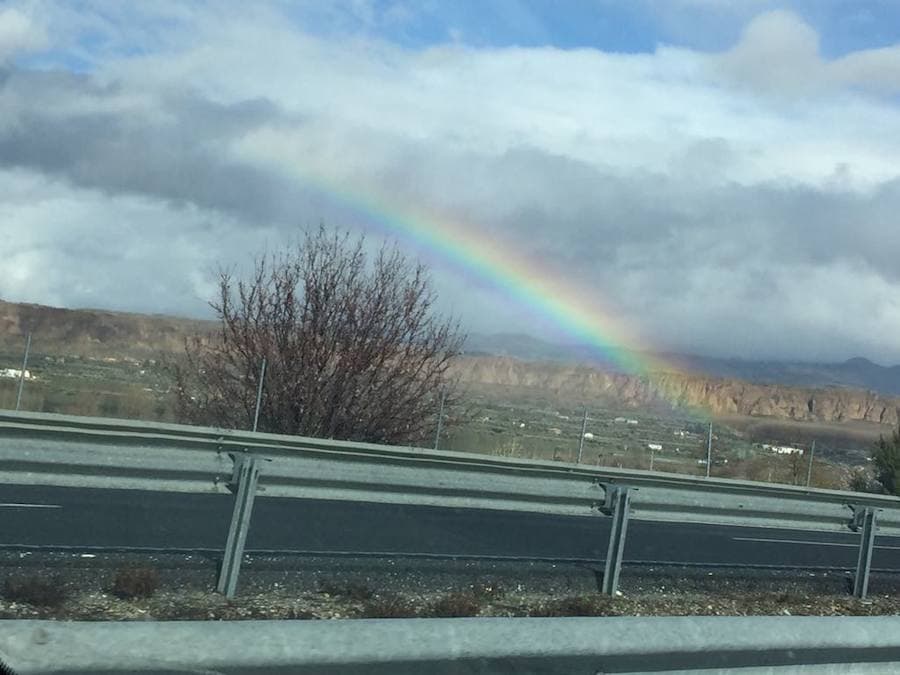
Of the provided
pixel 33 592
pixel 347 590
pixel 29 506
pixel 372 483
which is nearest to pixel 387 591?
pixel 347 590

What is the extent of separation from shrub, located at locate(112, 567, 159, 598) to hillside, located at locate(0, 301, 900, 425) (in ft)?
47.6

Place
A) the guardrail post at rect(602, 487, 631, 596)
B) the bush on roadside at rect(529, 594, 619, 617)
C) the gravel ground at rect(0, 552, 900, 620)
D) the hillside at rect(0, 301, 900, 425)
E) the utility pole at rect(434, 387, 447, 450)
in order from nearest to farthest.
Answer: the gravel ground at rect(0, 552, 900, 620), the bush on roadside at rect(529, 594, 619, 617), the guardrail post at rect(602, 487, 631, 596), the utility pole at rect(434, 387, 447, 450), the hillside at rect(0, 301, 900, 425)

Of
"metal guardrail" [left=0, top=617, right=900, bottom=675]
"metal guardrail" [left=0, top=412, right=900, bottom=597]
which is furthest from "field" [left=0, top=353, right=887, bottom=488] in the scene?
"metal guardrail" [left=0, top=617, right=900, bottom=675]

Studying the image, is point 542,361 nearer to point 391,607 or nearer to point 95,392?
point 95,392

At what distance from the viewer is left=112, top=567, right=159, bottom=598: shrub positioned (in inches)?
307

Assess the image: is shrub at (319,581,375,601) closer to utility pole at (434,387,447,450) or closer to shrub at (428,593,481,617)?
shrub at (428,593,481,617)

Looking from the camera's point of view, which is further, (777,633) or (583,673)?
(777,633)

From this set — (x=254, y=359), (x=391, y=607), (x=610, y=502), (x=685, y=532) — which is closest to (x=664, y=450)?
(x=254, y=359)

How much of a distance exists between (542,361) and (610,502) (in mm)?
62344

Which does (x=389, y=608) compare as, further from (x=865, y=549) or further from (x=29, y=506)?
(x=865, y=549)

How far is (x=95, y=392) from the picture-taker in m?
22.4

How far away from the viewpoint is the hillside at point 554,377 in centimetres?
2655

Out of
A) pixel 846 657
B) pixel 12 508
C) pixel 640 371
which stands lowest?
pixel 12 508

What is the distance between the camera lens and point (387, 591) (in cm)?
904
